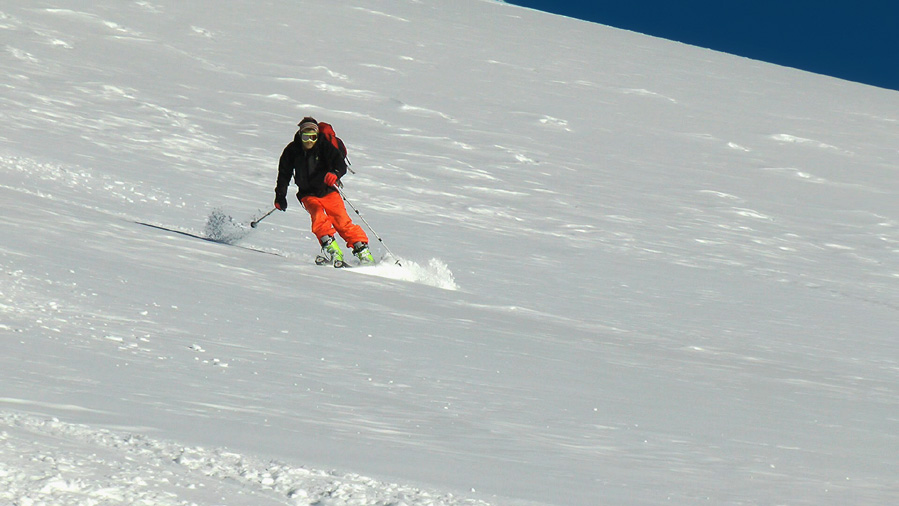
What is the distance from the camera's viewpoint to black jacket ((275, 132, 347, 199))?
8461mm

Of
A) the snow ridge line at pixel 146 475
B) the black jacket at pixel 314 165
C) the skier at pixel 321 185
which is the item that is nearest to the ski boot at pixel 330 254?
the skier at pixel 321 185

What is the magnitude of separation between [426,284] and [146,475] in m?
6.11

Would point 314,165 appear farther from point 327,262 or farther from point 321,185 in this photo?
point 327,262

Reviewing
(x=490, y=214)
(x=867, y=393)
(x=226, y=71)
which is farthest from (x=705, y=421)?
(x=226, y=71)

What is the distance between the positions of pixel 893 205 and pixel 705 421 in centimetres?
1504

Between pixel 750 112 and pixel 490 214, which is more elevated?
pixel 750 112

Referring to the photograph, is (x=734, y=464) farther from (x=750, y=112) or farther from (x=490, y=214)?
(x=750, y=112)

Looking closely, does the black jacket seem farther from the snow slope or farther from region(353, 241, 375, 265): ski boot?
the snow slope

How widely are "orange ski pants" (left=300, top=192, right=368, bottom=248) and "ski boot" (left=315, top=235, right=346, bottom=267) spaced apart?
0.24ft

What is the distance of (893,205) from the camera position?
58.6ft

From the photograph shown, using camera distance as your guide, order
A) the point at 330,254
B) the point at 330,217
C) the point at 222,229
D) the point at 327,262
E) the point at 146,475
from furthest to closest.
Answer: the point at 222,229
the point at 330,217
the point at 330,254
the point at 327,262
the point at 146,475

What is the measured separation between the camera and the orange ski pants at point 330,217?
852cm

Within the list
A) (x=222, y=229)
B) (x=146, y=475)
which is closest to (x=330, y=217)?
(x=222, y=229)

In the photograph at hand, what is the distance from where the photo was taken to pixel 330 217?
866cm
